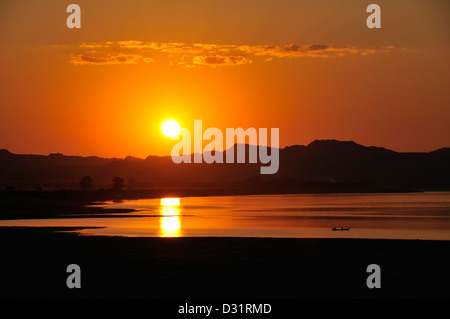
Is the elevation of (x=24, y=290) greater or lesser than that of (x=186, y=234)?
lesser

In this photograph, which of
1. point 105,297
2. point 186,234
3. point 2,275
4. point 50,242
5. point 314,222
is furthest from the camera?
point 314,222

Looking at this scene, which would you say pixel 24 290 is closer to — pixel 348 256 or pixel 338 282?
pixel 338 282

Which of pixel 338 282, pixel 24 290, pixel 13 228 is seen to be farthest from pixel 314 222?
pixel 24 290

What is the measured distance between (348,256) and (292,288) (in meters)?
8.36

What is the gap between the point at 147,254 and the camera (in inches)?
1243

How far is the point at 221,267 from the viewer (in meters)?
27.8

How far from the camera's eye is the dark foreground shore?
883 inches

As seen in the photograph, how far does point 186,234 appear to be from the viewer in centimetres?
4316

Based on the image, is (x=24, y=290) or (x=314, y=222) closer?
(x=24, y=290)

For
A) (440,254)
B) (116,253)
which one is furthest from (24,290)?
(440,254)

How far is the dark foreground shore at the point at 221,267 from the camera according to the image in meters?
22.4

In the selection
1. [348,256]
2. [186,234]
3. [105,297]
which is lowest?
[105,297]

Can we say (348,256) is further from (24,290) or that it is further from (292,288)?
(24,290)

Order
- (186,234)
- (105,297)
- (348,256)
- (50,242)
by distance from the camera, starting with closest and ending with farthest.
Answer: (105,297) < (348,256) < (50,242) < (186,234)
